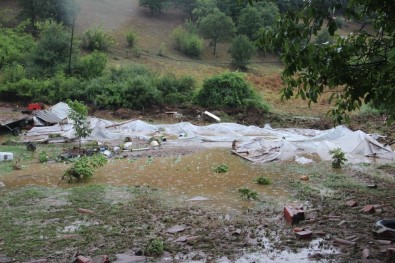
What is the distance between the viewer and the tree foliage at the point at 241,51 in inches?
1308

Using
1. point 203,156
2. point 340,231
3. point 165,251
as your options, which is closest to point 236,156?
point 203,156

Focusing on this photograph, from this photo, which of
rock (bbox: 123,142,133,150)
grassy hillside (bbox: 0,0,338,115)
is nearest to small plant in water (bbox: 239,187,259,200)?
rock (bbox: 123,142,133,150)

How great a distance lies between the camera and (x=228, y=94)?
20828 mm

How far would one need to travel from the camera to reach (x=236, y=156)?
11.9 m

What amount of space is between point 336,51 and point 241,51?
29857 mm

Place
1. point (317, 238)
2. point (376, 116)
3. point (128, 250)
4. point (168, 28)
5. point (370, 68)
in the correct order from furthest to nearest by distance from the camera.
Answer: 1. point (168, 28)
2. point (376, 116)
3. point (317, 238)
4. point (128, 250)
5. point (370, 68)

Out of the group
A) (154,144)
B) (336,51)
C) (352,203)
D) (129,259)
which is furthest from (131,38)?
(336,51)

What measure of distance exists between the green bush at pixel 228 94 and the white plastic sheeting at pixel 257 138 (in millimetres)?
4272

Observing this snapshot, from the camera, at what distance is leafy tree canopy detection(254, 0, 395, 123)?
345 cm

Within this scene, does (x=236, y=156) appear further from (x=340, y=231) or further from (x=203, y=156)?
(x=340, y=231)

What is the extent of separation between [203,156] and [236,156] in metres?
0.95

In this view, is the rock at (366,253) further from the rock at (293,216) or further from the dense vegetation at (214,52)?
the dense vegetation at (214,52)

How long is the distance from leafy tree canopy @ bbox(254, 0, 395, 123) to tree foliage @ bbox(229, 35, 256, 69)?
28896 millimetres

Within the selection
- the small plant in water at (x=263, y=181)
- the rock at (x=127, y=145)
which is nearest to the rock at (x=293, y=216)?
the small plant in water at (x=263, y=181)
